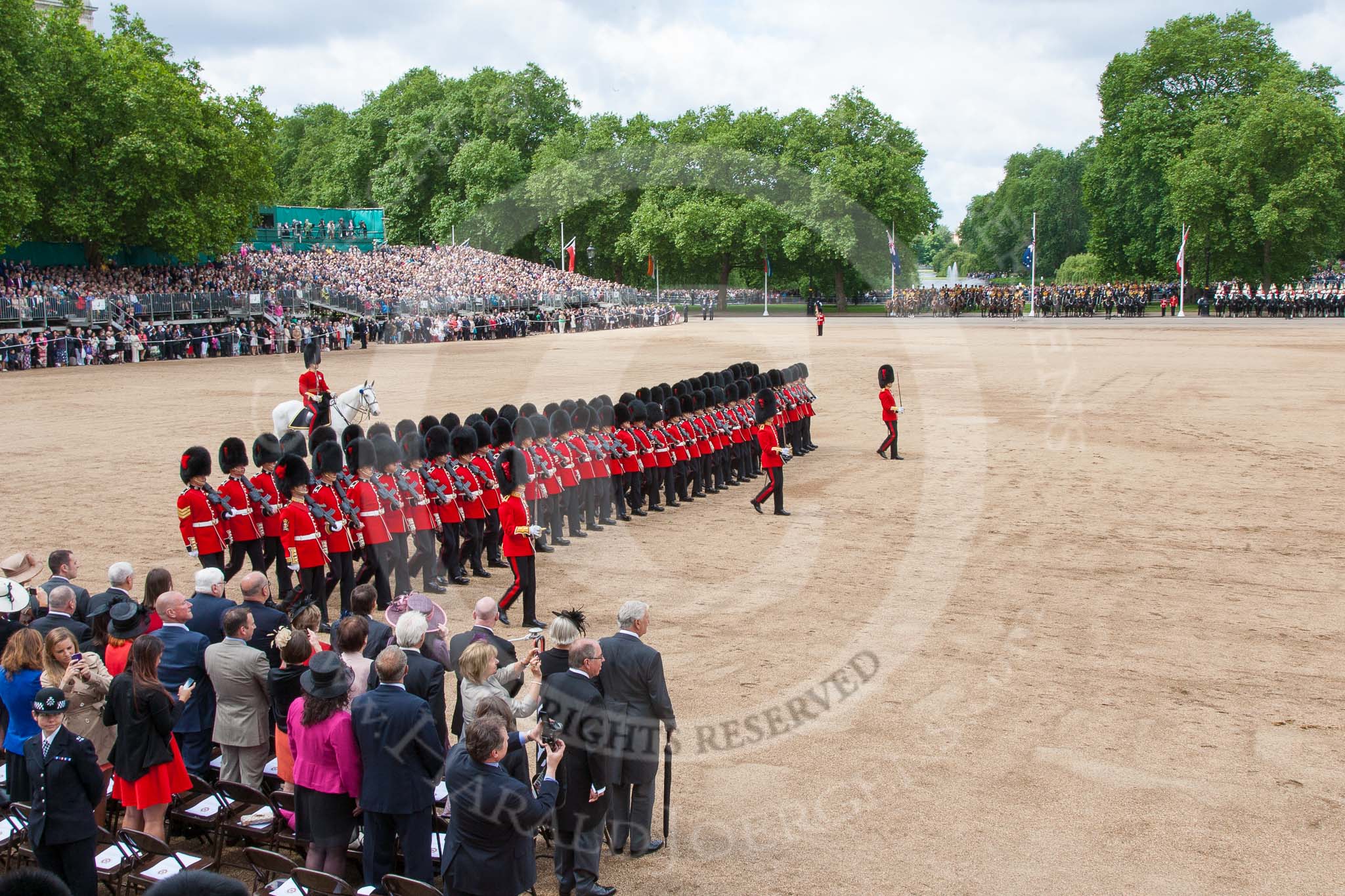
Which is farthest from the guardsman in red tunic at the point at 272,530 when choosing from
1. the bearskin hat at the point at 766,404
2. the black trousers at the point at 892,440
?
the black trousers at the point at 892,440

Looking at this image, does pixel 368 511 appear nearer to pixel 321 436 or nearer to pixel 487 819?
pixel 321 436

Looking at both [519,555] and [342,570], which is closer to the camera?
[519,555]

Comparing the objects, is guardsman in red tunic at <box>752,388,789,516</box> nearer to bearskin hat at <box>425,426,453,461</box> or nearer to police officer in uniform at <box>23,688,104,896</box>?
bearskin hat at <box>425,426,453,461</box>

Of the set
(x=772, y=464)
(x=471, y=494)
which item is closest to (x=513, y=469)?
(x=471, y=494)

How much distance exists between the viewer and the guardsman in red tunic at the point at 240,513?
9930 mm

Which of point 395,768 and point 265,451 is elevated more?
point 265,451

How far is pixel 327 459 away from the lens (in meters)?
9.87

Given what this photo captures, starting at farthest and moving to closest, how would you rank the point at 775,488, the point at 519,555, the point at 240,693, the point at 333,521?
the point at 775,488 < the point at 333,521 < the point at 519,555 < the point at 240,693

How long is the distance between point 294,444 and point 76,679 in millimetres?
6989

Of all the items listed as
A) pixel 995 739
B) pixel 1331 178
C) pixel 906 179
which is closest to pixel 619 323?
pixel 906 179

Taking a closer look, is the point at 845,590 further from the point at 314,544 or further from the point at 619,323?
the point at 619,323

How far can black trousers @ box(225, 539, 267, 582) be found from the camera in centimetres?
1014

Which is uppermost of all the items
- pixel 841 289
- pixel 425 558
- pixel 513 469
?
pixel 841 289

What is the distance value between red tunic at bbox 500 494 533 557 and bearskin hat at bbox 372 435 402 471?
145cm
